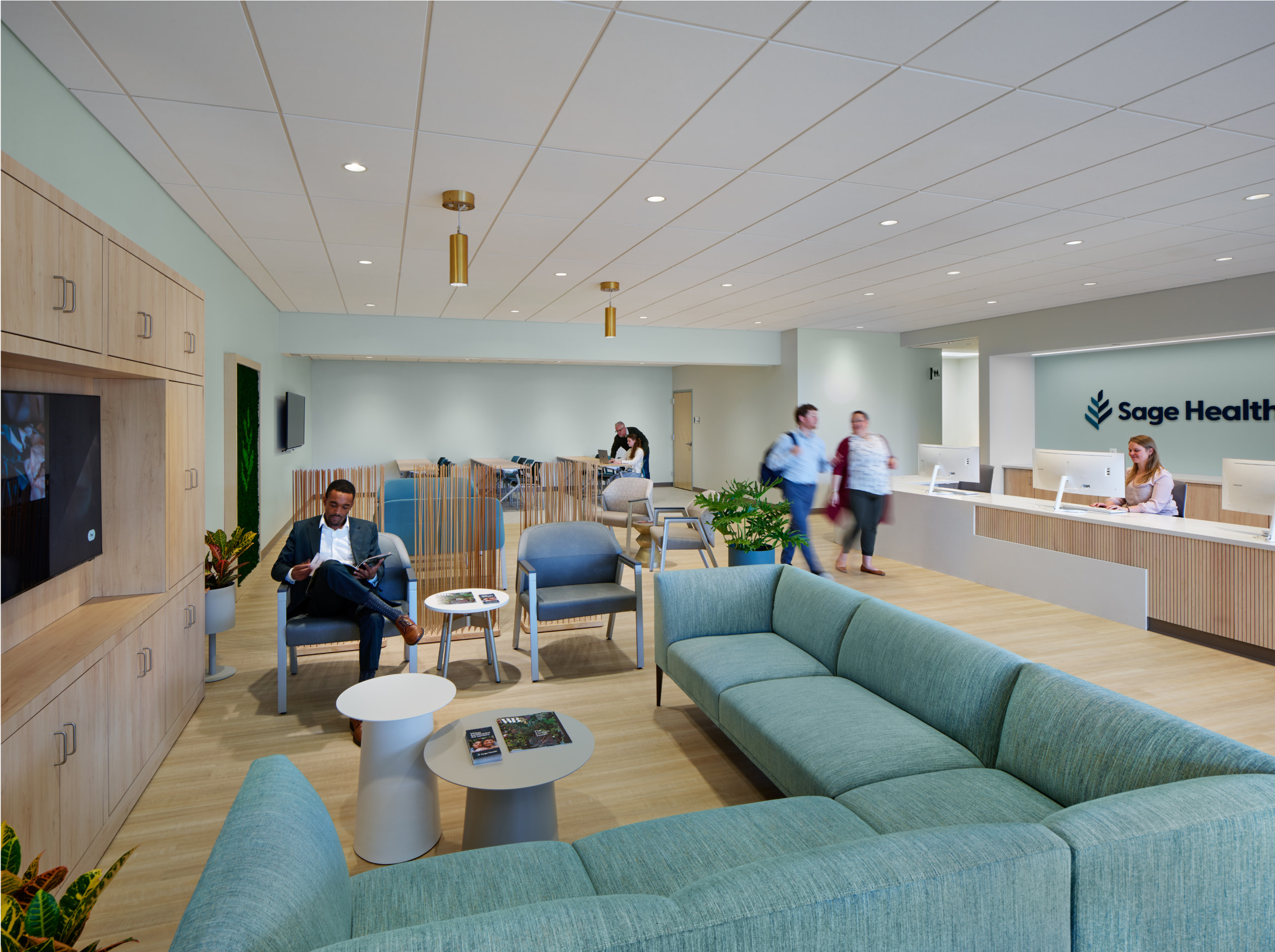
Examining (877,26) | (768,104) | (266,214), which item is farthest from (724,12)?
(266,214)

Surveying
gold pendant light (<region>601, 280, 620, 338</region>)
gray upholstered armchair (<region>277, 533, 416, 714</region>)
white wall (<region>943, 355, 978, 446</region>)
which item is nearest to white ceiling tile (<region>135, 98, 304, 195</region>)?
gray upholstered armchair (<region>277, 533, 416, 714</region>)

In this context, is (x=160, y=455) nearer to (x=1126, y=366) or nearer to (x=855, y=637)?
(x=855, y=637)

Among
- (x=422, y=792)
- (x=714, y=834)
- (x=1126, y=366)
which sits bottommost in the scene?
(x=422, y=792)

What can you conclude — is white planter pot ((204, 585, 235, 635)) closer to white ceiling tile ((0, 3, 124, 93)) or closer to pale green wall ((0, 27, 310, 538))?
pale green wall ((0, 27, 310, 538))

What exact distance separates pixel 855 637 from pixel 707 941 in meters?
2.12

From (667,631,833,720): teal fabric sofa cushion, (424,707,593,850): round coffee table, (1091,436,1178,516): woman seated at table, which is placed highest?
(1091,436,1178,516): woman seated at table

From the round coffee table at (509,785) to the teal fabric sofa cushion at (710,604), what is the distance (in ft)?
3.99

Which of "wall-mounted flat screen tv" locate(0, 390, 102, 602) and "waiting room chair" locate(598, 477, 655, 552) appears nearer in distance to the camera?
"wall-mounted flat screen tv" locate(0, 390, 102, 602)

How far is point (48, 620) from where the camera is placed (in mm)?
2723

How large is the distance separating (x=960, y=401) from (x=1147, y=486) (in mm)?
9016

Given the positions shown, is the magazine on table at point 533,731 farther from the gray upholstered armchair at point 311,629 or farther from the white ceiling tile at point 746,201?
the white ceiling tile at point 746,201

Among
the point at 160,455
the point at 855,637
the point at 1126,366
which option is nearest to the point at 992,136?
the point at 855,637

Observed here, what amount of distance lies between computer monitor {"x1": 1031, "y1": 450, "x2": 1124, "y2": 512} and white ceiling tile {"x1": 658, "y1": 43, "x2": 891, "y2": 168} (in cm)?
395

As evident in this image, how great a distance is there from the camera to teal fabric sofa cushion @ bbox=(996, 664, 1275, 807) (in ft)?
5.87
